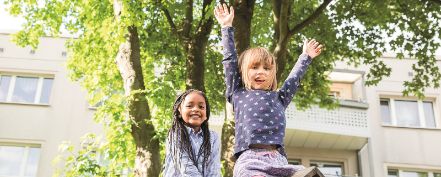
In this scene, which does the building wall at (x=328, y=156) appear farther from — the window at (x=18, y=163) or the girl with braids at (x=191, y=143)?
the girl with braids at (x=191, y=143)

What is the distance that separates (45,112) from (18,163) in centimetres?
200

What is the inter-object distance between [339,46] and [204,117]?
9.91 m

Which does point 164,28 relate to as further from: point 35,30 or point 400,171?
point 400,171

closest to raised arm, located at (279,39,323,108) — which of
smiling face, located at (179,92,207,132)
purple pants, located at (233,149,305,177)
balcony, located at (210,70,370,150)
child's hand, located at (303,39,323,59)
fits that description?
child's hand, located at (303,39,323,59)

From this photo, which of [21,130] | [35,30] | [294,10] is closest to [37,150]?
[21,130]

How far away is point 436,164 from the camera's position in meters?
20.4

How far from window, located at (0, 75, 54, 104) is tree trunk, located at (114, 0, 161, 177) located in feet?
36.0

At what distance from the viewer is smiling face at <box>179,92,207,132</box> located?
423 centimetres

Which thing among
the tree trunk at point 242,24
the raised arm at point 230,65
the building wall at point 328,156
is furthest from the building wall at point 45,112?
the raised arm at point 230,65

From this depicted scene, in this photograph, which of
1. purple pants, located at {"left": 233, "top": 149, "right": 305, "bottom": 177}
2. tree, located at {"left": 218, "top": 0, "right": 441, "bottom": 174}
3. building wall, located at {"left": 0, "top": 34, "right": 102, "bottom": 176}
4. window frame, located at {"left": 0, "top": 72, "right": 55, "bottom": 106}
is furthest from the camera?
window frame, located at {"left": 0, "top": 72, "right": 55, "bottom": 106}

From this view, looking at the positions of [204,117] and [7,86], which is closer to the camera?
[204,117]

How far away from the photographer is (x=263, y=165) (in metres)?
3.56

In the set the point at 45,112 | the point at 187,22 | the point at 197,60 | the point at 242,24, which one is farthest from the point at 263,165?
the point at 45,112

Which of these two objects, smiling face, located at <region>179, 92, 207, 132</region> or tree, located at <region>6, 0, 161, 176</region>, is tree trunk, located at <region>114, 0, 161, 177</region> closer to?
tree, located at <region>6, 0, 161, 176</region>
